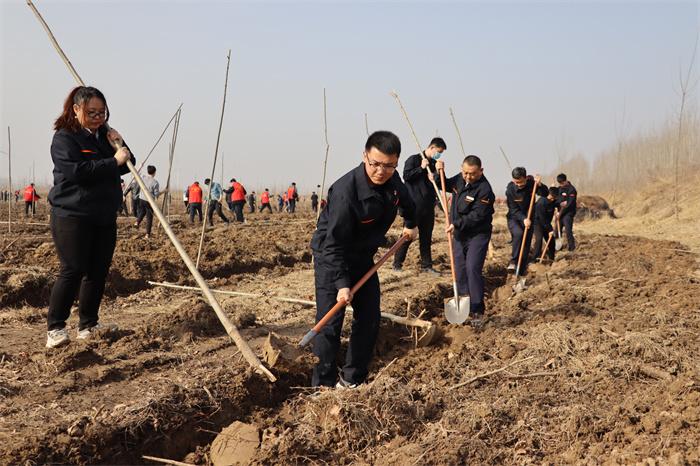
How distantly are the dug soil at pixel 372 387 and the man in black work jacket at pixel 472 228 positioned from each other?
41 cm

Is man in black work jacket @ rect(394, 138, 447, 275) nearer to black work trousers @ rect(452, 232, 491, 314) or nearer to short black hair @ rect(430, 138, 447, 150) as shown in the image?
short black hair @ rect(430, 138, 447, 150)

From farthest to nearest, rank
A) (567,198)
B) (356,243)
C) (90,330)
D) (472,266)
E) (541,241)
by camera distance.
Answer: (567,198) < (541,241) < (472,266) < (90,330) < (356,243)

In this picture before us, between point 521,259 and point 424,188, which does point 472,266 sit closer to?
→ point 424,188

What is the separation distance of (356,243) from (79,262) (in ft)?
6.65

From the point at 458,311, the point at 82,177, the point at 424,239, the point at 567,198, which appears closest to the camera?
the point at 82,177

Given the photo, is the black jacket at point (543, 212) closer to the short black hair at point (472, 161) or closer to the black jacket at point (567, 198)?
the black jacket at point (567, 198)

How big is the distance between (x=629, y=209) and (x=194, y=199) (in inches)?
776

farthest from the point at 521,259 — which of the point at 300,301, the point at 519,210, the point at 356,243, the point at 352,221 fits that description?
the point at 352,221

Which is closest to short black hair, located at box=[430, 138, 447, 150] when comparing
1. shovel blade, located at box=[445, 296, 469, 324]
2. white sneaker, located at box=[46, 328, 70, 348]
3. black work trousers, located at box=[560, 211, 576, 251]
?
shovel blade, located at box=[445, 296, 469, 324]

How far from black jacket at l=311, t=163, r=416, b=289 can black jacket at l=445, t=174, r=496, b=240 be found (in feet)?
7.44

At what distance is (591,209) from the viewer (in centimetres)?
2664

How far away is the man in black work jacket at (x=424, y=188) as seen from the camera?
25.8 feet

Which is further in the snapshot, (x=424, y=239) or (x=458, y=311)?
(x=424, y=239)

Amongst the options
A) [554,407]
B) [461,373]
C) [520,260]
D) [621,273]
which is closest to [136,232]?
[520,260]
